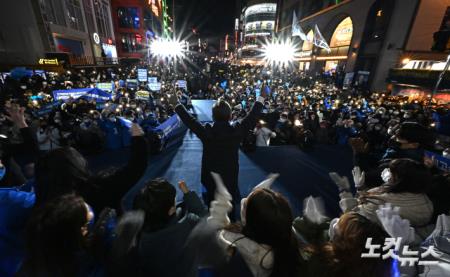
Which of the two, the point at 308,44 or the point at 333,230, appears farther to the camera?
the point at 308,44

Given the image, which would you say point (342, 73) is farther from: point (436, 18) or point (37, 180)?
point (37, 180)

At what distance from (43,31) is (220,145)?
28624mm

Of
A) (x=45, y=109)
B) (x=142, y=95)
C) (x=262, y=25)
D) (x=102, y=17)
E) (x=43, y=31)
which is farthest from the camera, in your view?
(x=262, y=25)

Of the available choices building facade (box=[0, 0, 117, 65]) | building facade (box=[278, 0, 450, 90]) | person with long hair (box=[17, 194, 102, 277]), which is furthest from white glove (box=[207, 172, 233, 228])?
building facade (box=[0, 0, 117, 65])

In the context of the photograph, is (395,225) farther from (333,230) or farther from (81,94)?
(81,94)

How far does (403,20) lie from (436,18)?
2.22 metres

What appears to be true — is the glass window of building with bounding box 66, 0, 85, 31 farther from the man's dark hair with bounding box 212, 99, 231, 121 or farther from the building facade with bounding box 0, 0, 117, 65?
the man's dark hair with bounding box 212, 99, 231, 121

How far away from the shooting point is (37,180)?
183cm

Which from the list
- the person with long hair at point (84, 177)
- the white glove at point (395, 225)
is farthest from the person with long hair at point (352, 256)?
the person with long hair at point (84, 177)

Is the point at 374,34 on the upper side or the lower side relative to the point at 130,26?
lower

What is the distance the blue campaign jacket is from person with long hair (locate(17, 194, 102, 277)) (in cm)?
49

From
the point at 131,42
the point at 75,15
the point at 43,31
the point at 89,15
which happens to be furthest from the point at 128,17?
the point at 43,31

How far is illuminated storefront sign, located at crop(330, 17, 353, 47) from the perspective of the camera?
28120 millimetres

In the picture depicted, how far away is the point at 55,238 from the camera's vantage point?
51.8 inches
